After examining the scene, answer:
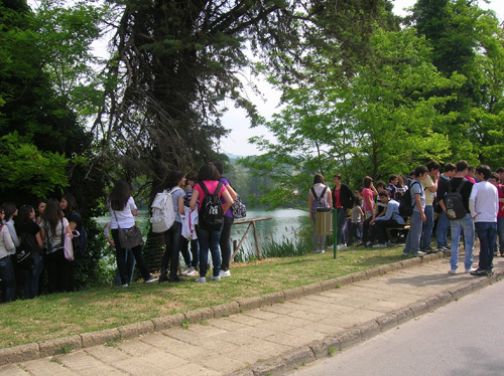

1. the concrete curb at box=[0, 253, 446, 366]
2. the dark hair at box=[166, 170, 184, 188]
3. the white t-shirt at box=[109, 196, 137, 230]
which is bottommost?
the concrete curb at box=[0, 253, 446, 366]

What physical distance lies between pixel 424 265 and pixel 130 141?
6.75 meters

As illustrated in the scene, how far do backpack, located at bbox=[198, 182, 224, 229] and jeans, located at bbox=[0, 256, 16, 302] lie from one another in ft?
10.1

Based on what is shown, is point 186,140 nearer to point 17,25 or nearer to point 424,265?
point 17,25

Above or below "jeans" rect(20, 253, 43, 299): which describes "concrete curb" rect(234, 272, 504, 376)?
below

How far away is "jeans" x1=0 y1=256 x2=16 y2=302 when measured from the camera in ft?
25.5

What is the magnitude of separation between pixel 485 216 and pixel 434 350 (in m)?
4.24

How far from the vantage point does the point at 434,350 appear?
528 centimetres

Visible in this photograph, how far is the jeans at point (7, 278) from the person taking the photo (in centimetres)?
777

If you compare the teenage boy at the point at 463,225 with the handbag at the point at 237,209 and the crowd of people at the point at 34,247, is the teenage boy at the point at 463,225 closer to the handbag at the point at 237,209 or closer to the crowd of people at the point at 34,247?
the handbag at the point at 237,209

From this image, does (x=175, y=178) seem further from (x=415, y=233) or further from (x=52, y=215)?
(x=415, y=233)

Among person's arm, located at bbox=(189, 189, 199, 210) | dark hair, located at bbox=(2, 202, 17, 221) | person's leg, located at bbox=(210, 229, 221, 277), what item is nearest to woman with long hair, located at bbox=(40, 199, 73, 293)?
dark hair, located at bbox=(2, 202, 17, 221)

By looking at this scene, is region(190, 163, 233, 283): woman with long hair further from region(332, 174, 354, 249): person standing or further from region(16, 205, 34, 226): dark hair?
region(332, 174, 354, 249): person standing

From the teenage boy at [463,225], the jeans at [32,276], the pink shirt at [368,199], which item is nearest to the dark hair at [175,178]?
the jeans at [32,276]

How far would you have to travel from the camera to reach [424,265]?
33.1 feet
